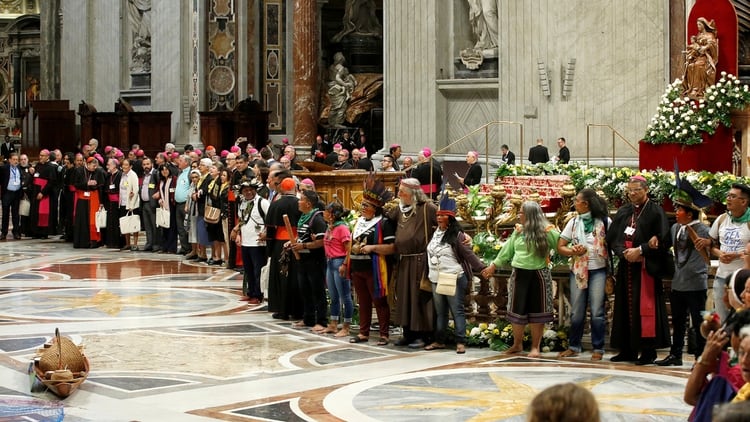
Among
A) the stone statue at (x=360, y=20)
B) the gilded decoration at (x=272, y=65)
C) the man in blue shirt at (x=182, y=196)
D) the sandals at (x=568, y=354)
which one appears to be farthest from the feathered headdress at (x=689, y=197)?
the stone statue at (x=360, y=20)

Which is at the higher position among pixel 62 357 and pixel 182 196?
pixel 182 196

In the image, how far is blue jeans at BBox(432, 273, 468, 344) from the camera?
1197cm

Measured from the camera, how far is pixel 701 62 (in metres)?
16.3

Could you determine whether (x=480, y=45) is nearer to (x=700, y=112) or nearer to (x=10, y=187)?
(x=700, y=112)

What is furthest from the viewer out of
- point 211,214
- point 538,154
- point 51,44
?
point 51,44

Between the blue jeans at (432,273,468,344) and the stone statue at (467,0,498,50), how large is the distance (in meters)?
12.6

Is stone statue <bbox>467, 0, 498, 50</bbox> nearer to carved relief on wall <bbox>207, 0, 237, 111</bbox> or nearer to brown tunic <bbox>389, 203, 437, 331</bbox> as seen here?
carved relief on wall <bbox>207, 0, 237, 111</bbox>

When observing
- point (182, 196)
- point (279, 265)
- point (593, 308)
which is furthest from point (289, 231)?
point (182, 196)

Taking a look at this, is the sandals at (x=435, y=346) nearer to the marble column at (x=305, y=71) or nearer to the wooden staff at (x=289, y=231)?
the wooden staff at (x=289, y=231)

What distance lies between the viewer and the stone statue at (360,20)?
34938 mm

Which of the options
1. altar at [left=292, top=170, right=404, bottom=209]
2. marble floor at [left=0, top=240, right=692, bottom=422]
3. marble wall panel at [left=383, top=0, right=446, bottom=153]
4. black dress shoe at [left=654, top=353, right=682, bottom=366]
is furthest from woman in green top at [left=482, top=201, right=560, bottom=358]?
marble wall panel at [left=383, top=0, right=446, bottom=153]

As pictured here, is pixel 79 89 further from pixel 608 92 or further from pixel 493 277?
pixel 493 277

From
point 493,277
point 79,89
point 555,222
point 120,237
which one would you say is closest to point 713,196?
point 555,222

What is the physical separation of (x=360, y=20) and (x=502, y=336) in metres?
24.0
